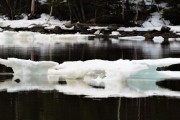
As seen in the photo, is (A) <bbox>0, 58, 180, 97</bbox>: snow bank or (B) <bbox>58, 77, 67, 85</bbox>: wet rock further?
(B) <bbox>58, 77, 67, 85</bbox>: wet rock

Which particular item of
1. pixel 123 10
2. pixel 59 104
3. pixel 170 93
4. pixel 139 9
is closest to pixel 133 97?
pixel 170 93

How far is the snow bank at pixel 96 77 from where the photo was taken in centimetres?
1098

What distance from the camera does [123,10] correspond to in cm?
4409

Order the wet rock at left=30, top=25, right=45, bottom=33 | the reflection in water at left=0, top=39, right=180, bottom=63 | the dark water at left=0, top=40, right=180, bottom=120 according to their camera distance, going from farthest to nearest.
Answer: the wet rock at left=30, top=25, right=45, bottom=33 < the reflection in water at left=0, top=39, right=180, bottom=63 < the dark water at left=0, top=40, right=180, bottom=120

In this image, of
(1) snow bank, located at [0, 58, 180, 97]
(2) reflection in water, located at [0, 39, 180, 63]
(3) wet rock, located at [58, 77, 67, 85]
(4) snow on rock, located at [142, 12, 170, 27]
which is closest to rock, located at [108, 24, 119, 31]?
(4) snow on rock, located at [142, 12, 170, 27]

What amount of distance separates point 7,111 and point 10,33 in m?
28.0

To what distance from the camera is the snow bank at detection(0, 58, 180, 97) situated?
11.0m

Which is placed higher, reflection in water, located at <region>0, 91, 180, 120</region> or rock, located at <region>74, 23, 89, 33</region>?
reflection in water, located at <region>0, 91, 180, 120</region>

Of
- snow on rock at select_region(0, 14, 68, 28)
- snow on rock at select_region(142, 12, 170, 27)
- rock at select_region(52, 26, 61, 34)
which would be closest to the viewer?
rock at select_region(52, 26, 61, 34)

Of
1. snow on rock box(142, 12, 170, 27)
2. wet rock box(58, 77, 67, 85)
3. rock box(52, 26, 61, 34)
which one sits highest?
wet rock box(58, 77, 67, 85)

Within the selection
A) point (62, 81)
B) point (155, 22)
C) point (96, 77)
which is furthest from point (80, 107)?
point (155, 22)

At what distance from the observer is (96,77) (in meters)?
12.6

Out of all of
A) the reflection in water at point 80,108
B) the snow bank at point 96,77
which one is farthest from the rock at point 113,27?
the reflection in water at point 80,108

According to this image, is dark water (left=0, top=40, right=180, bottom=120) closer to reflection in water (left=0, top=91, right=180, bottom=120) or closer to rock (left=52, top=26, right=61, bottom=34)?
reflection in water (left=0, top=91, right=180, bottom=120)
